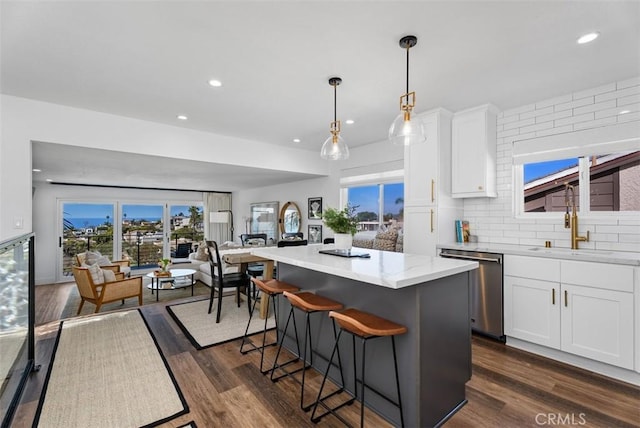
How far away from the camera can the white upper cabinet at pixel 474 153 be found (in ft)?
11.0

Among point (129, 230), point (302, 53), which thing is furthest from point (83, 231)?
point (302, 53)

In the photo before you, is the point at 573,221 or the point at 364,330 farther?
the point at 573,221

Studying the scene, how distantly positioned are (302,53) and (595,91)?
112 inches

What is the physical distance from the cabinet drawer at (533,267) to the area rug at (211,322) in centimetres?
260

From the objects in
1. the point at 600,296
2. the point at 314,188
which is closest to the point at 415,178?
the point at 600,296

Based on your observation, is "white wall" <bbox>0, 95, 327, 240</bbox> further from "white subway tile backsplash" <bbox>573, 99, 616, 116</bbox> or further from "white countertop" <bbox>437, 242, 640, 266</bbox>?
"white subway tile backsplash" <bbox>573, 99, 616, 116</bbox>

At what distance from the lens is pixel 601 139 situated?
9.24ft

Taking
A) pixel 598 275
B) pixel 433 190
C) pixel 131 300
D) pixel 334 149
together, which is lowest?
pixel 131 300

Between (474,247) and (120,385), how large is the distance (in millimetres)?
3420

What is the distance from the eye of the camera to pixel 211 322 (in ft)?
11.7

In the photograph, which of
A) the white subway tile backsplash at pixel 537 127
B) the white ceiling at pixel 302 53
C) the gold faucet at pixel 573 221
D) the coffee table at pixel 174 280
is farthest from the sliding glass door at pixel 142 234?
the gold faucet at pixel 573 221

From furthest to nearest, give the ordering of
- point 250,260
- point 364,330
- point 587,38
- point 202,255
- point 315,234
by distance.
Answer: point 202,255 → point 315,234 → point 250,260 → point 587,38 → point 364,330

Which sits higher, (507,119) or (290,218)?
(507,119)

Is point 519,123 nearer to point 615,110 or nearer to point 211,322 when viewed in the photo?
point 615,110
